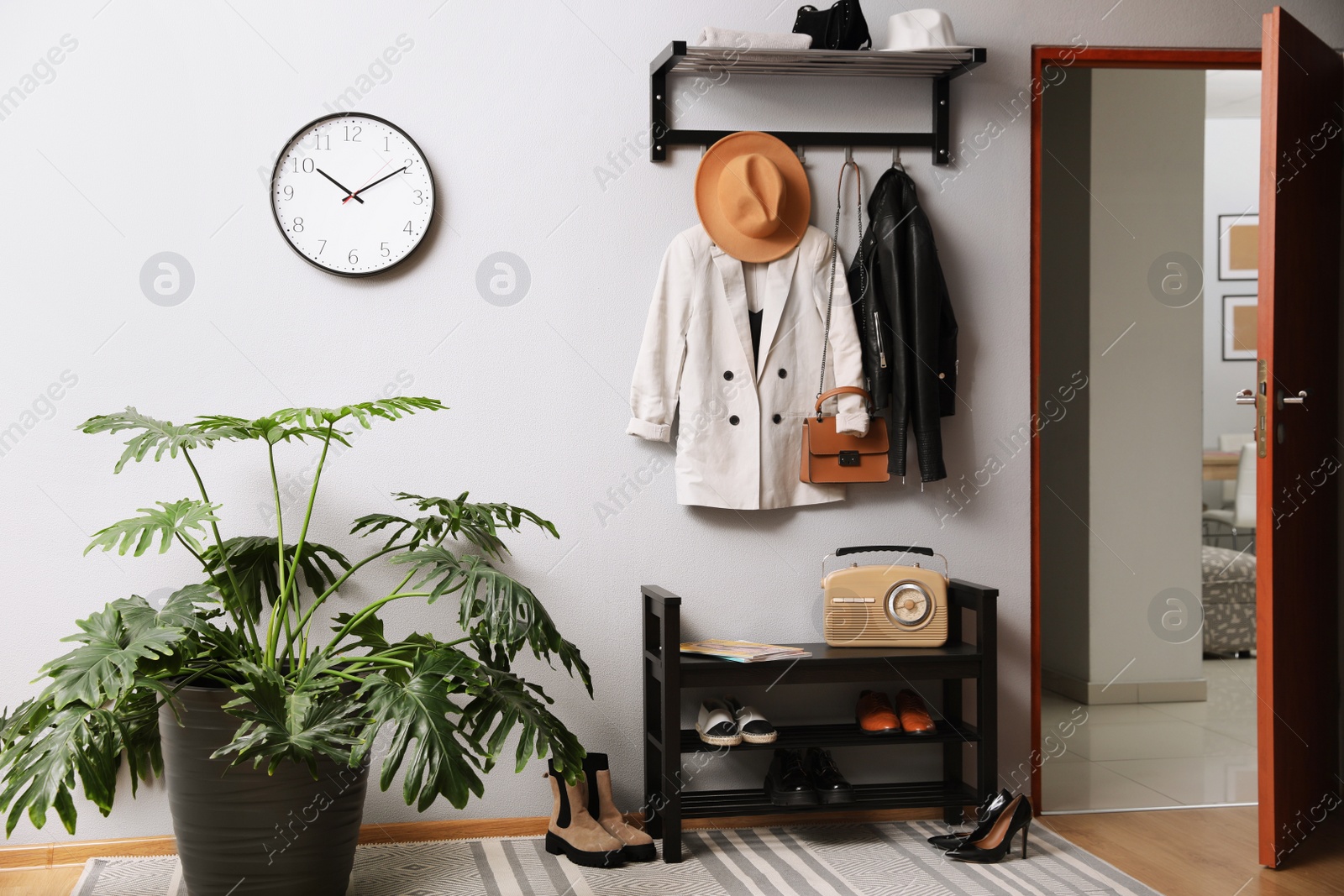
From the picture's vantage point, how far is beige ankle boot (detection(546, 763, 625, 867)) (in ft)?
8.07

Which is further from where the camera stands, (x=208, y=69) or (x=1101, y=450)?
(x=1101, y=450)

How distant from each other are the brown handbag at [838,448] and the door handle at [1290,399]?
35.5 inches

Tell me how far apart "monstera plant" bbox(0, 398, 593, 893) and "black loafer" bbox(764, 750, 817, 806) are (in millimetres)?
619

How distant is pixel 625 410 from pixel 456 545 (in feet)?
1.80

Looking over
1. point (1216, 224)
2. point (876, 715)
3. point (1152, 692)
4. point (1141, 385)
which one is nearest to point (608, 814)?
point (876, 715)

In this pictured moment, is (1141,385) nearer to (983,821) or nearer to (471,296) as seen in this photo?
(983,821)

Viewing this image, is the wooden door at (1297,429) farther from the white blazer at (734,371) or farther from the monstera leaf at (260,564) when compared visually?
the monstera leaf at (260,564)

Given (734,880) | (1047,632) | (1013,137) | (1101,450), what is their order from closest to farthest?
(734,880) → (1013,137) → (1101,450) → (1047,632)

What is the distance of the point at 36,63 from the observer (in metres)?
2.49

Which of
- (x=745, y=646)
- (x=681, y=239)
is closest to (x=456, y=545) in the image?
(x=745, y=646)

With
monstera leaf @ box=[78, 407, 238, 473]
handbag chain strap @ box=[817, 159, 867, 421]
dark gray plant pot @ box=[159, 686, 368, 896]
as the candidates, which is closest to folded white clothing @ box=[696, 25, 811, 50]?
handbag chain strap @ box=[817, 159, 867, 421]

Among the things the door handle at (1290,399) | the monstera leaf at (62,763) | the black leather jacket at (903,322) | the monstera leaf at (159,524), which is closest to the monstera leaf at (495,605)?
the monstera leaf at (159,524)

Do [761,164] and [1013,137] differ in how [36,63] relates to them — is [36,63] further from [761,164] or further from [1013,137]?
[1013,137]

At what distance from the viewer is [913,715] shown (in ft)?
8.82
